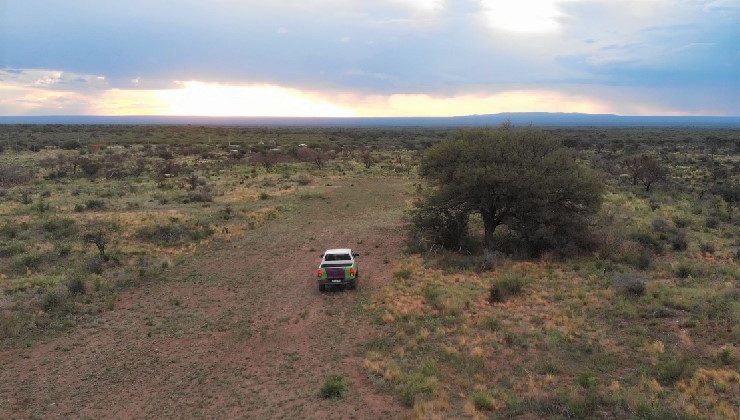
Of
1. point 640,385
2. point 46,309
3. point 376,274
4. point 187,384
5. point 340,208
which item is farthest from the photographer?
point 340,208

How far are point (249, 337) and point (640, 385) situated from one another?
10.3 meters

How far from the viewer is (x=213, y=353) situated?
46.7 feet

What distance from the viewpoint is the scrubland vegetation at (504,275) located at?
38.5ft

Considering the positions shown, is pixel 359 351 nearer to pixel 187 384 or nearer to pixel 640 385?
pixel 187 384

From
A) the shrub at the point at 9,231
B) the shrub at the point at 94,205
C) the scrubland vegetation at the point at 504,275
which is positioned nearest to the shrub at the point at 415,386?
the scrubland vegetation at the point at 504,275

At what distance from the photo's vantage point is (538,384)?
38.9 ft

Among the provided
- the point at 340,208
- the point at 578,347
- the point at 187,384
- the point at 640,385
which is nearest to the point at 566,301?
the point at 578,347

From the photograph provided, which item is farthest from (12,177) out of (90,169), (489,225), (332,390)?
(332,390)

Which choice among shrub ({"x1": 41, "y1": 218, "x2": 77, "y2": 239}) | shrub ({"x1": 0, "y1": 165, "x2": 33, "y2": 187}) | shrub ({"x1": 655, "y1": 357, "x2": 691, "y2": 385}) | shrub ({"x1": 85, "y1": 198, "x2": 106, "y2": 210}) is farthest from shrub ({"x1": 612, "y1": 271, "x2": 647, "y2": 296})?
shrub ({"x1": 0, "y1": 165, "x2": 33, "y2": 187})

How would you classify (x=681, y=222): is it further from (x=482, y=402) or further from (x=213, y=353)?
(x=213, y=353)

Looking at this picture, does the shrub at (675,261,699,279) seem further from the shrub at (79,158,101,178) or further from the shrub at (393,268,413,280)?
the shrub at (79,158,101,178)

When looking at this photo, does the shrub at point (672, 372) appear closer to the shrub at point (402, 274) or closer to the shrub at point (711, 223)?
the shrub at point (402, 274)

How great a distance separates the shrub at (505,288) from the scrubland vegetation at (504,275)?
0.07m

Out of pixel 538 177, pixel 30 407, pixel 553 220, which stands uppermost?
pixel 538 177
